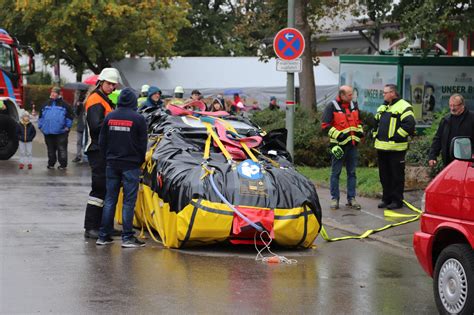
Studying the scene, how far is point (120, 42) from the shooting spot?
118 feet

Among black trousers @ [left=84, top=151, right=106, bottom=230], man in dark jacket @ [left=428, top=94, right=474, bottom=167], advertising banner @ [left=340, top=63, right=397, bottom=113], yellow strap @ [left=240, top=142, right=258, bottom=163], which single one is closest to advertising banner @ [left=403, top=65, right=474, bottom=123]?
advertising banner @ [left=340, top=63, right=397, bottom=113]

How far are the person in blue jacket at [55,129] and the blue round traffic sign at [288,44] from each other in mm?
5714

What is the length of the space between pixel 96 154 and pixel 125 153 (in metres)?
0.74

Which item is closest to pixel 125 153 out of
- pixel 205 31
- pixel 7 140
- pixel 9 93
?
pixel 7 140

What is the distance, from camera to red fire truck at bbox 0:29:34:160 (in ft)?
69.1

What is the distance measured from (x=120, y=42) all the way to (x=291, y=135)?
67.8 ft

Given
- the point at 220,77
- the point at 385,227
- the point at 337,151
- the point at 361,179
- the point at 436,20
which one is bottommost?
the point at 385,227

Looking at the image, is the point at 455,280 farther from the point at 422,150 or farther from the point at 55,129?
the point at 55,129

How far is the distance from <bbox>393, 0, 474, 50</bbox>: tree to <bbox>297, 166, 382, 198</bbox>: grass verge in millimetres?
2609

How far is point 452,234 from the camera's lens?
7.47 metres

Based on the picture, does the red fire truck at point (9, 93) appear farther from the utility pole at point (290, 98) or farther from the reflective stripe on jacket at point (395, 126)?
the reflective stripe on jacket at point (395, 126)

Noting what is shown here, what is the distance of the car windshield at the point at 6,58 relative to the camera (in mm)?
22609

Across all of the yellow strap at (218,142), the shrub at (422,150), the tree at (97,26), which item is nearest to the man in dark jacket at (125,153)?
the yellow strap at (218,142)

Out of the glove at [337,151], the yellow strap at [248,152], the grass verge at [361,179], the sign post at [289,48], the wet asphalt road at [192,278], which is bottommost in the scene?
the wet asphalt road at [192,278]
